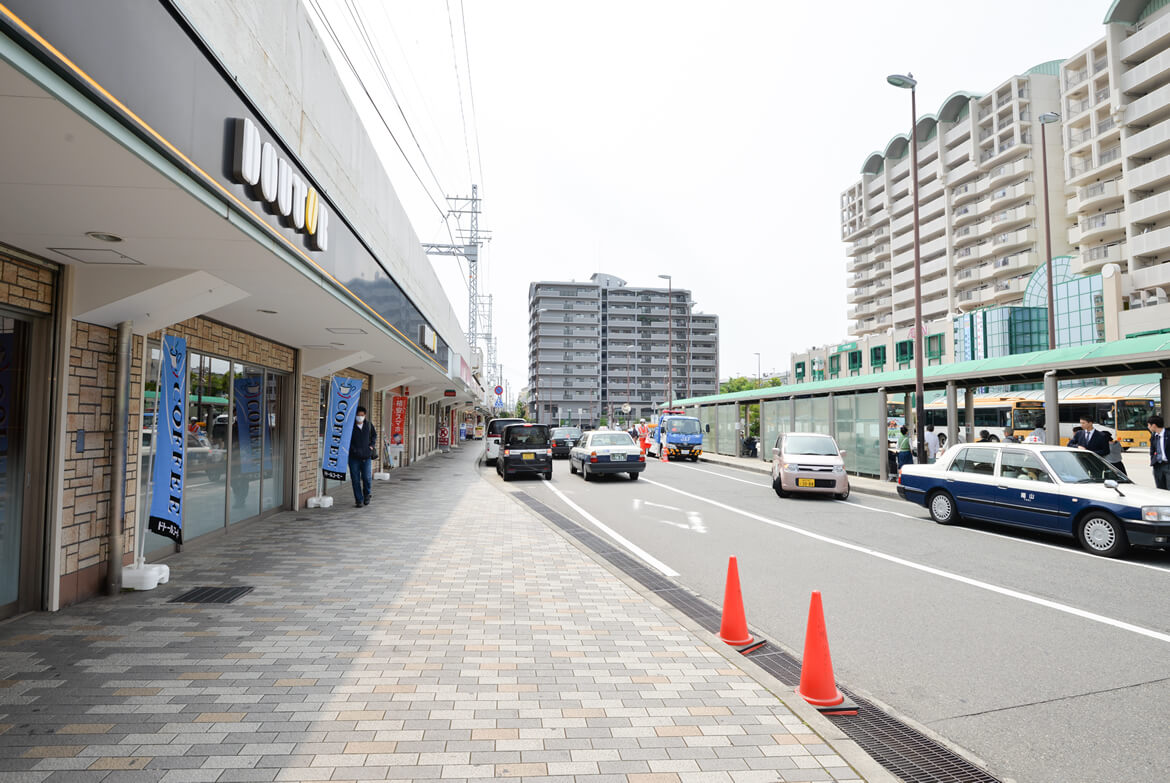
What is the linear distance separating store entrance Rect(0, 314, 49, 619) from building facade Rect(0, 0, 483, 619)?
0.02 meters

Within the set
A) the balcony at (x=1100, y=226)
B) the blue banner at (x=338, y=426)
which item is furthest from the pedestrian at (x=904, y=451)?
the balcony at (x=1100, y=226)

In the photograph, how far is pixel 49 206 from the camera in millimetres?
4094

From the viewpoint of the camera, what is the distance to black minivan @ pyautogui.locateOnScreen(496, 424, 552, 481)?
66.7ft

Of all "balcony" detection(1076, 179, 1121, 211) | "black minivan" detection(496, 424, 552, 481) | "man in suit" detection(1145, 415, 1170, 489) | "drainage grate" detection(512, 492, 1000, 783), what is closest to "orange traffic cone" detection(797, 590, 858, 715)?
"drainage grate" detection(512, 492, 1000, 783)

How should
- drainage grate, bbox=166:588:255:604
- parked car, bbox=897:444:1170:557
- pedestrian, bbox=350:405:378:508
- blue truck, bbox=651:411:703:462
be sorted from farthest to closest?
blue truck, bbox=651:411:703:462, pedestrian, bbox=350:405:378:508, parked car, bbox=897:444:1170:557, drainage grate, bbox=166:588:255:604

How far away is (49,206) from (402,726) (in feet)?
12.9

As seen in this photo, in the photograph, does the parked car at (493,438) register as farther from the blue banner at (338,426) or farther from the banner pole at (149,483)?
the banner pole at (149,483)

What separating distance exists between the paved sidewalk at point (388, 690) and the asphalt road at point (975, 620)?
3.68 ft

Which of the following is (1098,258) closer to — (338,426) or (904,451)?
(904,451)

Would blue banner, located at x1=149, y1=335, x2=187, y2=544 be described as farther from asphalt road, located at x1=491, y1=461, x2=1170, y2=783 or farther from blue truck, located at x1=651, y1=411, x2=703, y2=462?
blue truck, located at x1=651, y1=411, x2=703, y2=462

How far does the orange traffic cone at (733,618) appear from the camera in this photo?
5.20 m

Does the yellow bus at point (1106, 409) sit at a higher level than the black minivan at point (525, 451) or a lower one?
higher

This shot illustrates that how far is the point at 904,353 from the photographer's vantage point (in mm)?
62781

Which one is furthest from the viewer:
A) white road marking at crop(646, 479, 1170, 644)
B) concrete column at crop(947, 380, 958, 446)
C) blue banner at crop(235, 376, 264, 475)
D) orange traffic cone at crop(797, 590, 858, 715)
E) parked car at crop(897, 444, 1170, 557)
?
concrete column at crop(947, 380, 958, 446)
